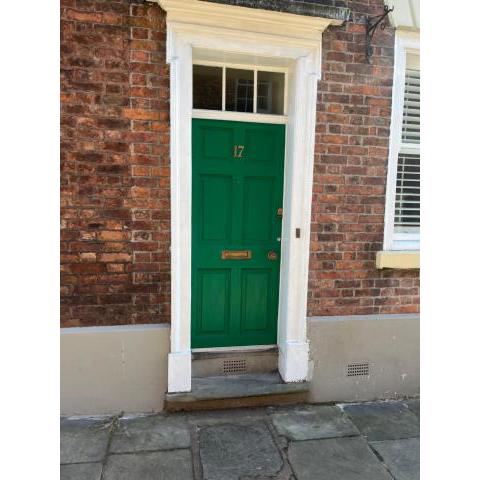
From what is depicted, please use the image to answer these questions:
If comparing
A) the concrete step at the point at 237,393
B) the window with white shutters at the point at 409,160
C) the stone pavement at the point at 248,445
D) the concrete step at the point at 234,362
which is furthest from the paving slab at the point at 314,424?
the window with white shutters at the point at 409,160

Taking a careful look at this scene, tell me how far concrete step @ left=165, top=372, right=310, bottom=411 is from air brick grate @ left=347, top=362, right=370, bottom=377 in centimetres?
45

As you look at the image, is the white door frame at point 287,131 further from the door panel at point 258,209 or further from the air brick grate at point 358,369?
the air brick grate at point 358,369

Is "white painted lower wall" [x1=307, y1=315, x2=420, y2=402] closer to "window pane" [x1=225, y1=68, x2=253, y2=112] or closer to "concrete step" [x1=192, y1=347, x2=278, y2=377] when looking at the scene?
"concrete step" [x1=192, y1=347, x2=278, y2=377]

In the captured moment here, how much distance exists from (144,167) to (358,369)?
277 centimetres

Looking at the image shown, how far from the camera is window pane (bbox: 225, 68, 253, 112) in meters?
3.54

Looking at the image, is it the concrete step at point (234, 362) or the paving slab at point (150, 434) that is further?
the concrete step at point (234, 362)

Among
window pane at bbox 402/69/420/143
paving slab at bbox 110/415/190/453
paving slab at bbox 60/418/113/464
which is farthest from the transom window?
paving slab at bbox 60/418/113/464

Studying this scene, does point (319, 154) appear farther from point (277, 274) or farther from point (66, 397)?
point (66, 397)

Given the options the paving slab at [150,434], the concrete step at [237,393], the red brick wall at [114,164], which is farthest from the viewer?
the concrete step at [237,393]

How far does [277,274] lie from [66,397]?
2.17m

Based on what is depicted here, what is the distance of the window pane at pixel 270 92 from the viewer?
363cm

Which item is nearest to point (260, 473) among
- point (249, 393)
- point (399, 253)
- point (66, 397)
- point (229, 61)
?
point (249, 393)

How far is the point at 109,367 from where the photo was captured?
10.8ft

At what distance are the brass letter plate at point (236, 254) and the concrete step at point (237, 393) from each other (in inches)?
45.0
